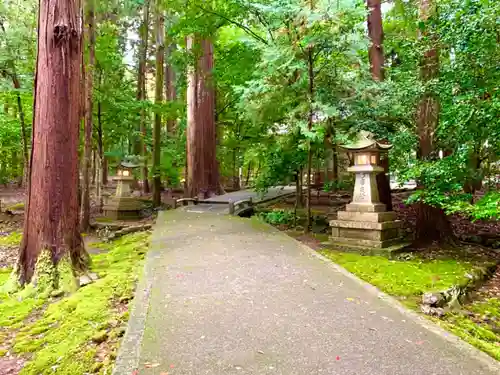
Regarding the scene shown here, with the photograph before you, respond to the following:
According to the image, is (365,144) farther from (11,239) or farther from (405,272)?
(11,239)

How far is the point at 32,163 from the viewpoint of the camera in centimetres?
607

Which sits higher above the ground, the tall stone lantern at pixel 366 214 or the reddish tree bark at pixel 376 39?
the reddish tree bark at pixel 376 39

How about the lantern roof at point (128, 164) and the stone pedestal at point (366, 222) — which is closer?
the stone pedestal at point (366, 222)

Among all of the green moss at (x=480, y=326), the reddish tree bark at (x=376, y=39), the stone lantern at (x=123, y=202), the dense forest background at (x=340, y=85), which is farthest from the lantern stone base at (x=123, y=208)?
the green moss at (x=480, y=326)

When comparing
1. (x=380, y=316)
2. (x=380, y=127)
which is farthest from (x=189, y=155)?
(x=380, y=316)

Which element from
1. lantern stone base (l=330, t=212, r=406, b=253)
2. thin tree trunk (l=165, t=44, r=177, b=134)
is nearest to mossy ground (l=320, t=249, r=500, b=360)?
lantern stone base (l=330, t=212, r=406, b=253)

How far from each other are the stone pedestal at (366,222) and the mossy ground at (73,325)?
181 inches

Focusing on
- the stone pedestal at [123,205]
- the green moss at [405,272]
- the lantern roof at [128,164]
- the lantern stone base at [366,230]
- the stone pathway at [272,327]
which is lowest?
the green moss at [405,272]

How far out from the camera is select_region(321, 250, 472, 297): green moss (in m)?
5.97

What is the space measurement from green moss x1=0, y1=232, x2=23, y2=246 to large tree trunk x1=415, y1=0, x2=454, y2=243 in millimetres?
11230

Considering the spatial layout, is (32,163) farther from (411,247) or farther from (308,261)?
(411,247)

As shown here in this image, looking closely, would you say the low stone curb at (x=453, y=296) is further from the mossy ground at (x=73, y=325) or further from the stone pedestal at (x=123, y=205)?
the stone pedestal at (x=123, y=205)

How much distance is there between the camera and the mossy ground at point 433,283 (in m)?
4.40

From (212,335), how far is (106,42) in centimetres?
1358
